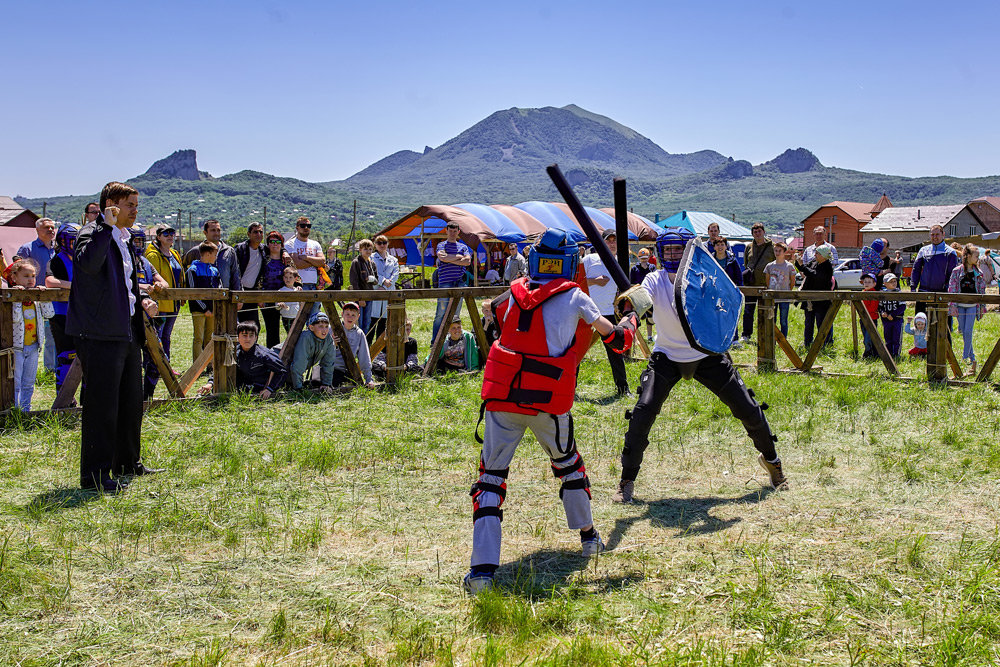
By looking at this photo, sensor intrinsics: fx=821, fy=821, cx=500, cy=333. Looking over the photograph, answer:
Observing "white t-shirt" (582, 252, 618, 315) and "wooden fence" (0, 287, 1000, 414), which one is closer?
"wooden fence" (0, 287, 1000, 414)

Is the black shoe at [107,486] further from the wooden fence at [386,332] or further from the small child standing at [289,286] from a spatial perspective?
the small child standing at [289,286]

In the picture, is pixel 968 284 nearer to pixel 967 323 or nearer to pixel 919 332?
pixel 967 323

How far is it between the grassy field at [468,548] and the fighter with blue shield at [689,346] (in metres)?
0.39

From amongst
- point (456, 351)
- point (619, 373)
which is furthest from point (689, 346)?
point (456, 351)

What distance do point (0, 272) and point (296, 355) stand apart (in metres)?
3.27

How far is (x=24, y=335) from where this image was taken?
7477 millimetres

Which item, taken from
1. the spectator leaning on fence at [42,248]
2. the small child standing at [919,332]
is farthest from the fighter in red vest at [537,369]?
the small child standing at [919,332]

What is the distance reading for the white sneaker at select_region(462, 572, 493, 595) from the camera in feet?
12.7

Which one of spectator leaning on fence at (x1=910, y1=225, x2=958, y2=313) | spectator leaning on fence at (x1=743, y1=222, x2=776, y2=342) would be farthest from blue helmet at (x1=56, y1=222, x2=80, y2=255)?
spectator leaning on fence at (x1=910, y1=225, x2=958, y2=313)

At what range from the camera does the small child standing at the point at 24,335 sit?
737 cm

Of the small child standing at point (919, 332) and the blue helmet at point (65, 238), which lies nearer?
the blue helmet at point (65, 238)

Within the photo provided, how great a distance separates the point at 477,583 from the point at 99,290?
3.28 meters

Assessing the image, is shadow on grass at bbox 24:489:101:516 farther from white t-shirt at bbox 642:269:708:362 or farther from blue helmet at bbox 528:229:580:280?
white t-shirt at bbox 642:269:708:362

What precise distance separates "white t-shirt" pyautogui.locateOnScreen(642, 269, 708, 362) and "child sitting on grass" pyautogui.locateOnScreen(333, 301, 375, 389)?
4.40 metres
